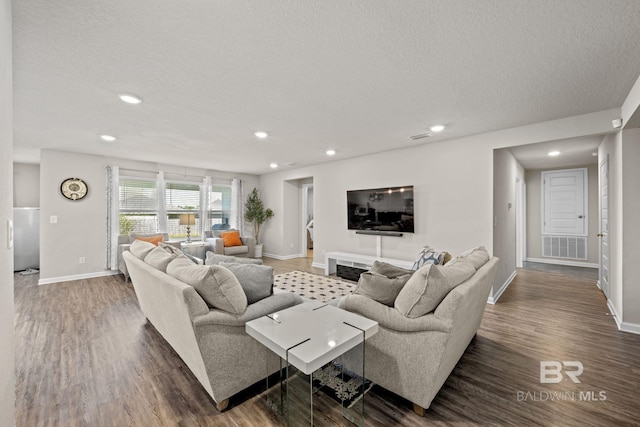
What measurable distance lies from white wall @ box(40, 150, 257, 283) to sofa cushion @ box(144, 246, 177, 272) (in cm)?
373

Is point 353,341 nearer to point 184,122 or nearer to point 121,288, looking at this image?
point 184,122

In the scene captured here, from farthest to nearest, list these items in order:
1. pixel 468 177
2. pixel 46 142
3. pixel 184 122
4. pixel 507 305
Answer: pixel 46 142, pixel 468 177, pixel 507 305, pixel 184 122

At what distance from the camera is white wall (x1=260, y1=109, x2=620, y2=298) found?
11.4 feet

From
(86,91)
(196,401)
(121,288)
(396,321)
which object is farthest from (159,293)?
(121,288)

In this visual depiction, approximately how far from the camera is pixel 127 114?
10.0 feet

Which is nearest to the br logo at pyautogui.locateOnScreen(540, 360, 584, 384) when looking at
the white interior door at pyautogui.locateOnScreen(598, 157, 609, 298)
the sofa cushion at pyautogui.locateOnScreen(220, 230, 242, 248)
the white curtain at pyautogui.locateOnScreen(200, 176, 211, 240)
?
the white interior door at pyautogui.locateOnScreen(598, 157, 609, 298)

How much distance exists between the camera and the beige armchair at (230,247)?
19.8 feet

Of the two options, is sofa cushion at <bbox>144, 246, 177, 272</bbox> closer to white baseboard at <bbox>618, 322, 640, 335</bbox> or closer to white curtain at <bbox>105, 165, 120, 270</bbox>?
white curtain at <bbox>105, 165, 120, 270</bbox>

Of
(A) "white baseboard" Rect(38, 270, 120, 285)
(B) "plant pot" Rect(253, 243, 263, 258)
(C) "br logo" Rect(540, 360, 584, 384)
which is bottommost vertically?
(C) "br logo" Rect(540, 360, 584, 384)

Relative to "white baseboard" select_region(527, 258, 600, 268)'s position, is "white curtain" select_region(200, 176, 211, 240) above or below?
above

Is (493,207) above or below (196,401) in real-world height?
above

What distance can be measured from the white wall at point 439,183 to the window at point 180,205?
3168mm

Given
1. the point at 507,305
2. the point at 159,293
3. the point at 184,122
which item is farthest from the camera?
the point at 507,305

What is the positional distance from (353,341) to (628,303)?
337 centimetres
